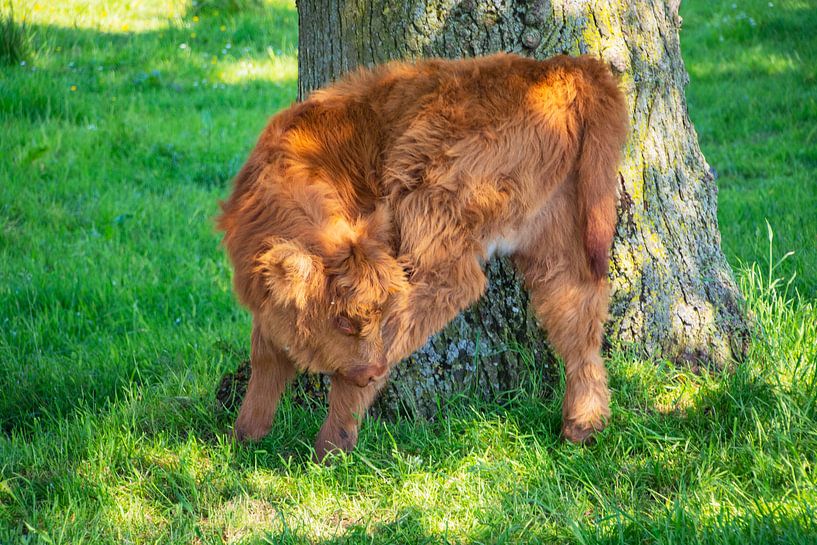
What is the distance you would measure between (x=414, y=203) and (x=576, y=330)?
0.80 meters

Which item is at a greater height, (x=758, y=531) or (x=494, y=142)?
(x=494, y=142)

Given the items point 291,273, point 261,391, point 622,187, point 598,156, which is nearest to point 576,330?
point 598,156

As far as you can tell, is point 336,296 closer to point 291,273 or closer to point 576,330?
point 291,273

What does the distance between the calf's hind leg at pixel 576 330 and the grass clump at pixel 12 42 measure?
6714 millimetres

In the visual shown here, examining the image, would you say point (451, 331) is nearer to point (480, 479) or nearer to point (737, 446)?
point (480, 479)

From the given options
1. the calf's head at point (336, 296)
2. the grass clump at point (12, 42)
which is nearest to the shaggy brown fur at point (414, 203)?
the calf's head at point (336, 296)

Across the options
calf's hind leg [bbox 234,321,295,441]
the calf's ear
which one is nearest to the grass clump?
calf's hind leg [bbox 234,321,295,441]

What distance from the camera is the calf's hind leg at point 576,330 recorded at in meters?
3.13

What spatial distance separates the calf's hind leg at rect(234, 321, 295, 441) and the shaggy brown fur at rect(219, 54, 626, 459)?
0.28 m

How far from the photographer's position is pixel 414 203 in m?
2.90

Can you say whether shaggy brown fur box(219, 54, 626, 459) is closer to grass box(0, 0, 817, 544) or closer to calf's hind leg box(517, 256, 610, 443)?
calf's hind leg box(517, 256, 610, 443)

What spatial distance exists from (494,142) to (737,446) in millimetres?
1467

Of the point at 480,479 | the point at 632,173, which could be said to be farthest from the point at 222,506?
the point at 632,173

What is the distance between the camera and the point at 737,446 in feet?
10.4
